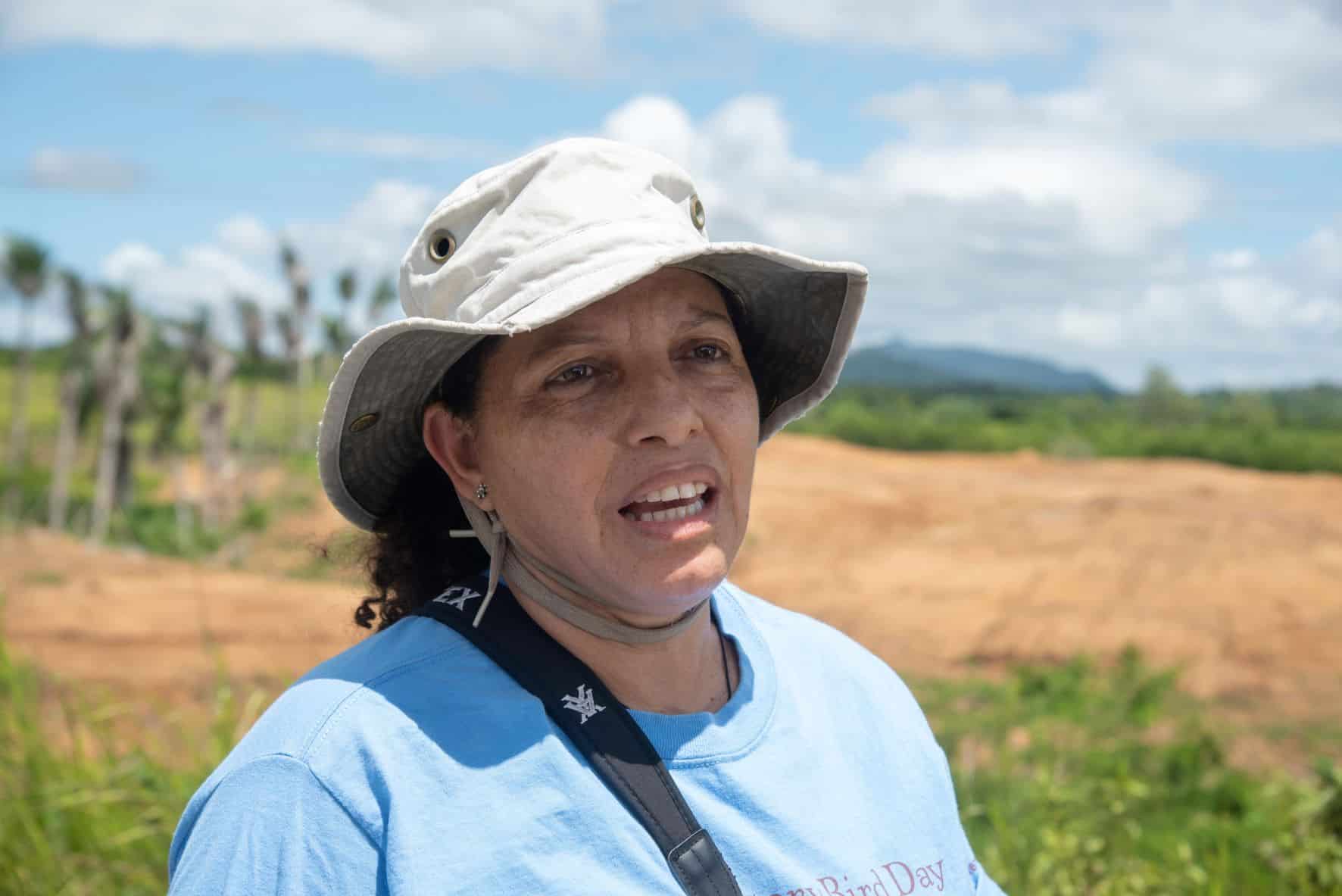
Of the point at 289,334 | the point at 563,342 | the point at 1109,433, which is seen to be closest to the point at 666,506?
the point at 563,342

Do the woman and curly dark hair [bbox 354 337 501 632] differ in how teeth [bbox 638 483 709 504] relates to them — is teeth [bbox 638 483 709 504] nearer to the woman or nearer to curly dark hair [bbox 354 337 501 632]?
the woman

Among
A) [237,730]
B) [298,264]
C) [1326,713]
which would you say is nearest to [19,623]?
[237,730]

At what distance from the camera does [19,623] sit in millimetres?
14484

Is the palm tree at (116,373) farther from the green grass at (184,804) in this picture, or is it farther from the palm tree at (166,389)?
the green grass at (184,804)

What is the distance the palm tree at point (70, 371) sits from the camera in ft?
96.0

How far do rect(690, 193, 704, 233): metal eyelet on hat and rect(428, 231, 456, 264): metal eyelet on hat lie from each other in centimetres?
34

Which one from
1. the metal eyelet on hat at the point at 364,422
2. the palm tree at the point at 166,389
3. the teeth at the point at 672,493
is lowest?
the palm tree at the point at 166,389

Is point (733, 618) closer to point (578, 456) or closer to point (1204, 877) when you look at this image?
point (578, 456)

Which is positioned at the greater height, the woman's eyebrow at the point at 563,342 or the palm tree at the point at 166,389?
the woman's eyebrow at the point at 563,342

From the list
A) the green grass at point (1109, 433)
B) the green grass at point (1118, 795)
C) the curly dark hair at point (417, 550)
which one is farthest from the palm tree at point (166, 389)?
the curly dark hair at point (417, 550)

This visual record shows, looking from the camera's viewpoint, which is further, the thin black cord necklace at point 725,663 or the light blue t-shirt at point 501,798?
the thin black cord necklace at point 725,663

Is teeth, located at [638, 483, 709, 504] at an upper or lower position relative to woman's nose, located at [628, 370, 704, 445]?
lower

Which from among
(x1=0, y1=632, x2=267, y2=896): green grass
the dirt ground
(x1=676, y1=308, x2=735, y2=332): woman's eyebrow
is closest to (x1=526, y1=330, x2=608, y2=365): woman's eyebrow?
(x1=676, y1=308, x2=735, y2=332): woman's eyebrow

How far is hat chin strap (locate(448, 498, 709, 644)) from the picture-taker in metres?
1.55
